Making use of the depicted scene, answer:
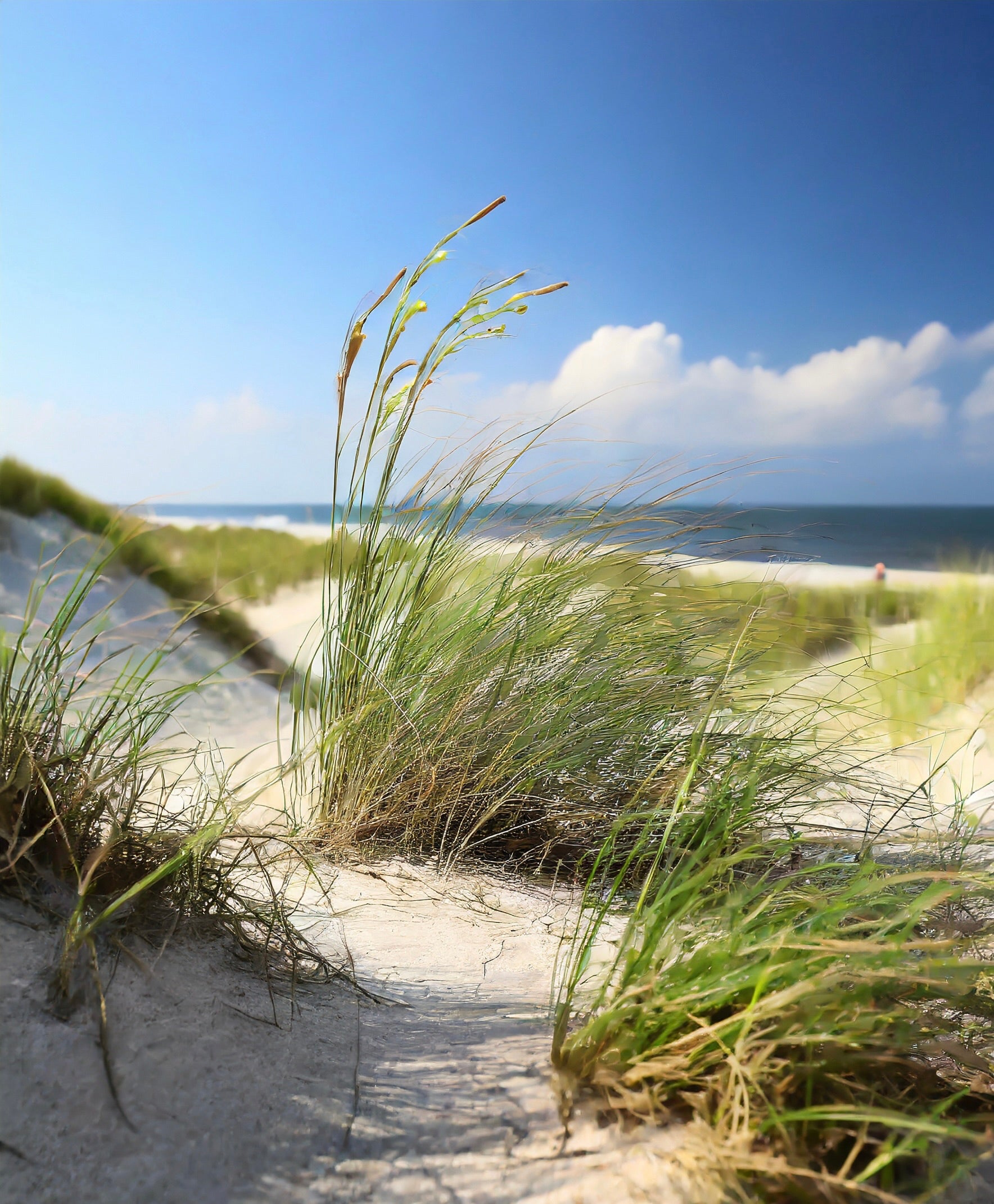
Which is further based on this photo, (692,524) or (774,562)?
(774,562)

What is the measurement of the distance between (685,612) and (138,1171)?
1436 millimetres

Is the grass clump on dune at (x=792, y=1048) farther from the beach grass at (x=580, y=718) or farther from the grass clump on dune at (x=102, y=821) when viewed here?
the grass clump on dune at (x=102, y=821)

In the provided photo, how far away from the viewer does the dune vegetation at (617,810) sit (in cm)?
73

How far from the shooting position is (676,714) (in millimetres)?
1716

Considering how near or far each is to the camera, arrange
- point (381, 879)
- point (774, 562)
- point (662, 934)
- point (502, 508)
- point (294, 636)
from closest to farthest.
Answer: point (662, 934) → point (381, 879) → point (774, 562) → point (502, 508) → point (294, 636)

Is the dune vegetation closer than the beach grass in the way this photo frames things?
Yes

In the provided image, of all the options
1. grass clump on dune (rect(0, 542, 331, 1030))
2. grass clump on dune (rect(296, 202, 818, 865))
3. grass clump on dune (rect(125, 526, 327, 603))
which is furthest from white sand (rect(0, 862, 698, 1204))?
grass clump on dune (rect(125, 526, 327, 603))

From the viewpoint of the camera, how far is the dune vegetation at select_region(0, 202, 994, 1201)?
732 mm

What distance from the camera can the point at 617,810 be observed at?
173 centimetres

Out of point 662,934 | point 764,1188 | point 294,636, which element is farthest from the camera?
point 294,636

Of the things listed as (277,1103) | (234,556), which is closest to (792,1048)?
(277,1103)

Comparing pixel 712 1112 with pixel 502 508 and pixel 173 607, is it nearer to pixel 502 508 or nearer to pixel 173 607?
pixel 173 607

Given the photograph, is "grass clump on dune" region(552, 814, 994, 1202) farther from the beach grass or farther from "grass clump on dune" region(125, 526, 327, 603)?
"grass clump on dune" region(125, 526, 327, 603)

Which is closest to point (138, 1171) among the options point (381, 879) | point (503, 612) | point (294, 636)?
point (381, 879)
